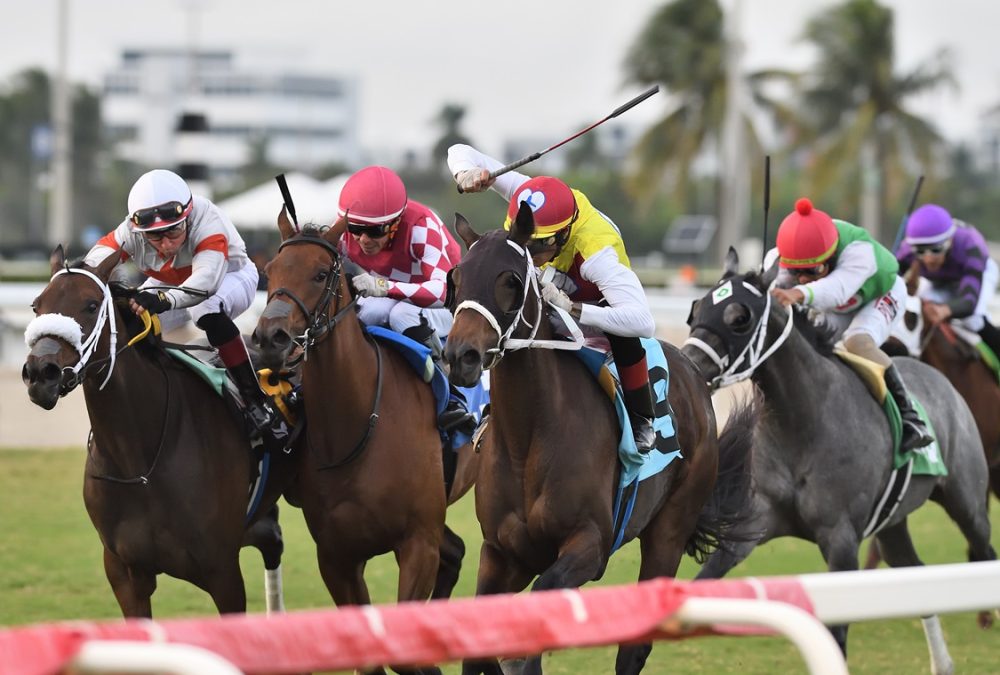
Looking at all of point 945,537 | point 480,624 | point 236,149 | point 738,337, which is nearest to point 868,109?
point 945,537

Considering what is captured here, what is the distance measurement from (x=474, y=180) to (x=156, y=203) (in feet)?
3.79

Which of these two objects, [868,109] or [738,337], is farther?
[868,109]

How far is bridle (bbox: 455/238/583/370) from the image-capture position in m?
4.56

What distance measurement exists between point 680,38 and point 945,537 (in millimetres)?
29920

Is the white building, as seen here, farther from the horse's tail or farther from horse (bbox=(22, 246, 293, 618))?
Result: horse (bbox=(22, 246, 293, 618))

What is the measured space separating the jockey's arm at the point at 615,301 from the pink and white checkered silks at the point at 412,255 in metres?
0.81

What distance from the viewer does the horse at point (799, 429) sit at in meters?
6.25

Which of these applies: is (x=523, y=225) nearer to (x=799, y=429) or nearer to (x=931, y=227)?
(x=799, y=429)

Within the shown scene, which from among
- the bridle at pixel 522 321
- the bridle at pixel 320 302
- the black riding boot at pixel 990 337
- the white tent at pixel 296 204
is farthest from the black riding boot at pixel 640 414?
the white tent at pixel 296 204

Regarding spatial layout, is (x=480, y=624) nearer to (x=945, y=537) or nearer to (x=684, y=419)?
(x=684, y=419)

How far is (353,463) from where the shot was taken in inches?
211

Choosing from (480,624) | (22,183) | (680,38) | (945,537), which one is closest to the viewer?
(480,624)

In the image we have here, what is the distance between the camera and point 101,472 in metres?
5.16

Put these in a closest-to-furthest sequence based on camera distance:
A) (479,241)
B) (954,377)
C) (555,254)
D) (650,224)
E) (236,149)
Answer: (479,241), (555,254), (954,377), (650,224), (236,149)
